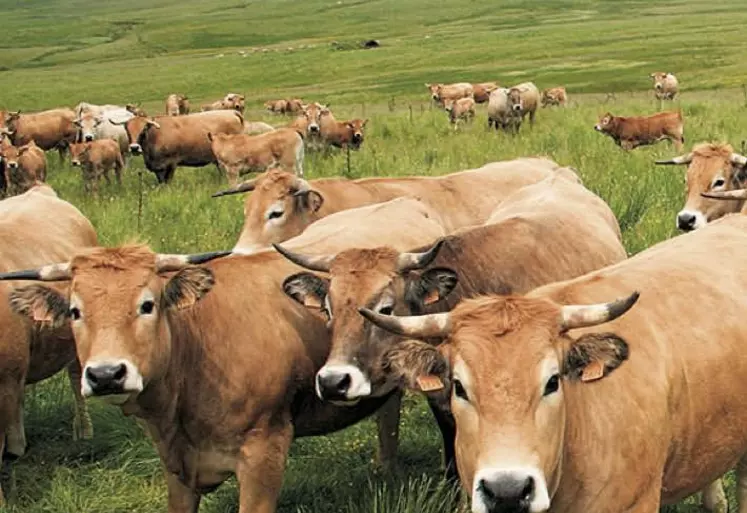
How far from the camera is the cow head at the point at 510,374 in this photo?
3.90 metres

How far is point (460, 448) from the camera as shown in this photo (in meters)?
4.41

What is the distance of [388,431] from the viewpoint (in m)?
7.11

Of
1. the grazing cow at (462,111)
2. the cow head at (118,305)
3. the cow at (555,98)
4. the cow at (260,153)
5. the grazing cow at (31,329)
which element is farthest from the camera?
the cow at (555,98)

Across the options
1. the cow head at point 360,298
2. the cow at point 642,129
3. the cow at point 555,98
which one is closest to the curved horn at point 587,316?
the cow head at point 360,298

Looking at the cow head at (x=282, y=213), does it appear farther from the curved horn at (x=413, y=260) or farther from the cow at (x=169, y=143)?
the cow at (x=169, y=143)

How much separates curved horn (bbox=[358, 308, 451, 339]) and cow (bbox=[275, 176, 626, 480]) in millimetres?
854

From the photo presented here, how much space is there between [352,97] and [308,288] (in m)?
38.5

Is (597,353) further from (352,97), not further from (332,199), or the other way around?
(352,97)

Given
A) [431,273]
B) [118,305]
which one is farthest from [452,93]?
[118,305]

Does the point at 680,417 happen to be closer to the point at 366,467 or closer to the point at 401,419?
the point at 366,467

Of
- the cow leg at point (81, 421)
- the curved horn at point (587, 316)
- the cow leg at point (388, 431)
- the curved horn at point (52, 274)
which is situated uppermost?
the curved horn at point (587, 316)

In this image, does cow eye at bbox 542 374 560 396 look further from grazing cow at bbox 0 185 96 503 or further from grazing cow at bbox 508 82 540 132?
grazing cow at bbox 508 82 540 132

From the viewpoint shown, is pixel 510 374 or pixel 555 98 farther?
pixel 555 98

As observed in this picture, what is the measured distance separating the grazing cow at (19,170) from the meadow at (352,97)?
58cm
